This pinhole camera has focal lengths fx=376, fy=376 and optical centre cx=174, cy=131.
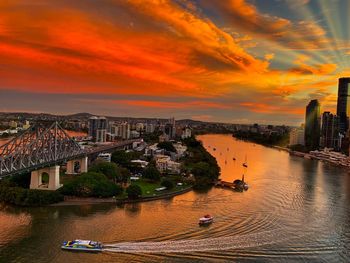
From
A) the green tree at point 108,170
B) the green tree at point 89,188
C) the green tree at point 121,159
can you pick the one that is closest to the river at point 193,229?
the green tree at point 89,188

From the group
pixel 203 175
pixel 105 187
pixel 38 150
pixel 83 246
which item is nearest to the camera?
pixel 83 246

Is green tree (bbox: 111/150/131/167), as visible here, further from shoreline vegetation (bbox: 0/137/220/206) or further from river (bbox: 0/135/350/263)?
river (bbox: 0/135/350/263)

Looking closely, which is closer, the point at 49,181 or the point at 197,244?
the point at 197,244

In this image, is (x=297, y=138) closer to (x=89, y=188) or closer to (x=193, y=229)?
(x=89, y=188)

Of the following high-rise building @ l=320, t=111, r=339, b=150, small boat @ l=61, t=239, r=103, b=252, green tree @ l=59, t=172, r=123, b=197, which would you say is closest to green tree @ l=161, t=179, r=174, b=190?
green tree @ l=59, t=172, r=123, b=197

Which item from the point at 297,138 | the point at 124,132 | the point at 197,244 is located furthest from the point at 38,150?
the point at 297,138

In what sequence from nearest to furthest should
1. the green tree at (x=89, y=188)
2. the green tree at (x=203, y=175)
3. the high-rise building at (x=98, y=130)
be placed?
the green tree at (x=89, y=188)
the green tree at (x=203, y=175)
the high-rise building at (x=98, y=130)

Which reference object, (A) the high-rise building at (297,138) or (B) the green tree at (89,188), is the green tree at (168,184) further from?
(A) the high-rise building at (297,138)
